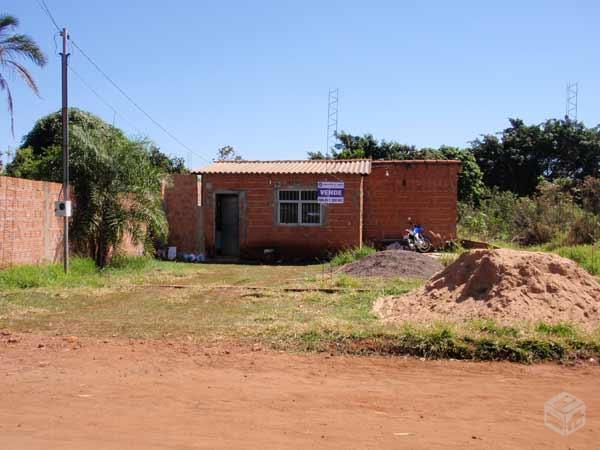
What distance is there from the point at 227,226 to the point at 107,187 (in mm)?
6009

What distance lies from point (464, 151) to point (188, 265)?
18408mm

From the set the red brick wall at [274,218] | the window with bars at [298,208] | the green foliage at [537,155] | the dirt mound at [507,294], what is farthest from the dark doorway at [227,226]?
the green foliage at [537,155]

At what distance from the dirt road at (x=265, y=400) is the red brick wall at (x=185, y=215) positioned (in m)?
12.6

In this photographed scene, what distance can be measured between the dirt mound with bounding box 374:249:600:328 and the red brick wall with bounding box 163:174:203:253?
11236 millimetres

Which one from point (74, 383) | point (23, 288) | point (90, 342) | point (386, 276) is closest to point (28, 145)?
point (23, 288)

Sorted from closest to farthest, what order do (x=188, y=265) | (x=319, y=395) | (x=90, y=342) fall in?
1. (x=319, y=395)
2. (x=90, y=342)
3. (x=188, y=265)

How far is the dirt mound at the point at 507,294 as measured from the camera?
8.23 m

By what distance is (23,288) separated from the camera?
11.7m

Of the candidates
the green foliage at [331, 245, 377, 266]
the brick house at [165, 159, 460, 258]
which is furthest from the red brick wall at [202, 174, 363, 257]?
the green foliage at [331, 245, 377, 266]

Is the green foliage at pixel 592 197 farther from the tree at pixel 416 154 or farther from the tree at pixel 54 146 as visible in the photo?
the tree at pixel 54 146

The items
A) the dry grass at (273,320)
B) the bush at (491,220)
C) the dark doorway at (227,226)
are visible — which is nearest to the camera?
the dry grass at (273,320)

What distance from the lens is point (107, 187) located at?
1509cm

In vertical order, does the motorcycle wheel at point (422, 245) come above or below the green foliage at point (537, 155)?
below

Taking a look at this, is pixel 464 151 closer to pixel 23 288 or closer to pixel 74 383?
pixel 23 288
